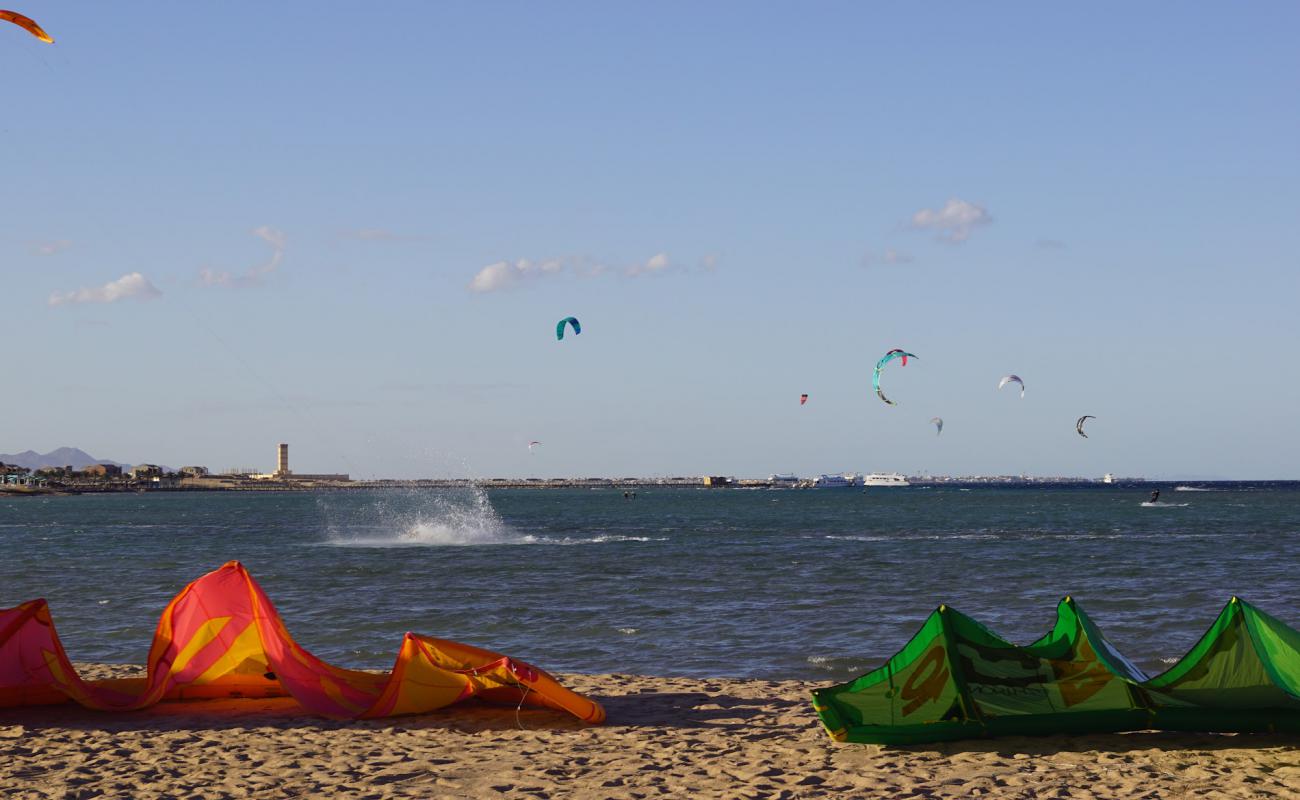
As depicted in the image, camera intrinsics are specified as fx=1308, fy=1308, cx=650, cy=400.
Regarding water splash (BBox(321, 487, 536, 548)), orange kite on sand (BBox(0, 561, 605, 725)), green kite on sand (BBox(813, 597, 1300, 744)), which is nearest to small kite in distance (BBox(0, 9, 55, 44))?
orange kite on sand (BBox(0, 561, 605, 725))

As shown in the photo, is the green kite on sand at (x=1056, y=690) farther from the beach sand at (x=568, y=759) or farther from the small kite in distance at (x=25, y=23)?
the small kite in distance at (x=25, y=23)

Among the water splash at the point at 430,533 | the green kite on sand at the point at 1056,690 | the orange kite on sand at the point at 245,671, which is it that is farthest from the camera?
the water splash at the point at 430,533

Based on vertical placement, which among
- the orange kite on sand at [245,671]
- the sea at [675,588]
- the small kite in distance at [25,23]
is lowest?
the sea at [675,588]

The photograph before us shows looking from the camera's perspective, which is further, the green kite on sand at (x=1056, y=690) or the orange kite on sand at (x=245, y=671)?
the orange kite on sand at (x=245, y=671)

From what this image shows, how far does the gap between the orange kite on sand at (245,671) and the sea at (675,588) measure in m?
4.23

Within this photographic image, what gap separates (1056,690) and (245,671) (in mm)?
7930

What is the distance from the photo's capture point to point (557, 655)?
18422 mm

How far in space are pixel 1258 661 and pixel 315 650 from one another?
12998 millimetres

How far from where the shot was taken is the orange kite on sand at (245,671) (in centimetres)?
1241

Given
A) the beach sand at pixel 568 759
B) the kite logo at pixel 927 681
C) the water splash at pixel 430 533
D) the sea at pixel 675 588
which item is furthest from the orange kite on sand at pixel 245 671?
the water splash at pixel 430 533

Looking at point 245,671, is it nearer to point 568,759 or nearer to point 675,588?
point 568,759

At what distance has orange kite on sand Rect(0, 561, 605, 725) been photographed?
12414mm

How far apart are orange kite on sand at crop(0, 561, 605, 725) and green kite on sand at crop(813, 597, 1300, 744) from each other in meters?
2.84

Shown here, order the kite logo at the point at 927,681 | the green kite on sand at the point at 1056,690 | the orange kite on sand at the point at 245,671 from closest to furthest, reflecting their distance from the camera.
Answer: the green kite on sand at the point at 1056,690, the kite logo at the point at 927,681, the orange kite on sand at the point at 245,671
